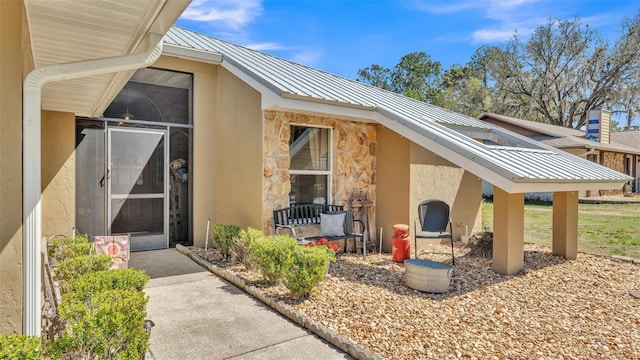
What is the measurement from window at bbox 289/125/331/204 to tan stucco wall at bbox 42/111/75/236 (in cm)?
401

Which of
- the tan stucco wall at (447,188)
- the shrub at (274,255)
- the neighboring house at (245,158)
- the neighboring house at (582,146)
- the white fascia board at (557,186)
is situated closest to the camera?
the shrub at (274,255)

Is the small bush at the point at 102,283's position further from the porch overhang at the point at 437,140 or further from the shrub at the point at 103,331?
the porch overhang at the point at 437,140

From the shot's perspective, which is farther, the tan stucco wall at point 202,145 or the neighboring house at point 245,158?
the tan stucco wall at point 202,145

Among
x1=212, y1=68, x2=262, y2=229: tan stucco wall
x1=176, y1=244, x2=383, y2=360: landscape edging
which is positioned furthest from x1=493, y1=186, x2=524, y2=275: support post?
x1=212, y1=68, x2=262, y2=229: tan stucco wall

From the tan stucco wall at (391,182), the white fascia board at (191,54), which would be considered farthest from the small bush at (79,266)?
the tan stucco wall at (391,182)

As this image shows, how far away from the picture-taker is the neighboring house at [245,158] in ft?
19.9

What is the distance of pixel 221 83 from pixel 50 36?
490 cm

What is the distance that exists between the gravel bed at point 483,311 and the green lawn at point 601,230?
191cm

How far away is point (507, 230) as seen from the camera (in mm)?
5836

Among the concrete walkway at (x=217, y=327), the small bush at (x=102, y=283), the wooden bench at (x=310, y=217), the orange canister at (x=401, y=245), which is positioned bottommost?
the concrete walkway at (x=217, y=327)

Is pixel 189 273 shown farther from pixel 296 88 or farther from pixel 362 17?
pixel 362 17

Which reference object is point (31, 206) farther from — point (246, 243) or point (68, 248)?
point (246, 243)

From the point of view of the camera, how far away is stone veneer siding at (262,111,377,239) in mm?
6782

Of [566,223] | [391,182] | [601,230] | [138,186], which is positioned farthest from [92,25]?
[601,230]
